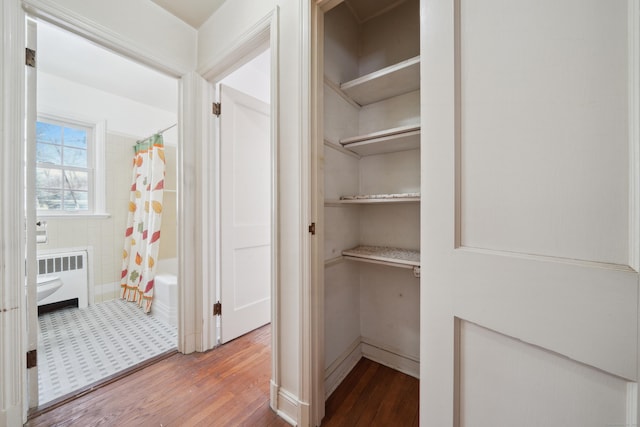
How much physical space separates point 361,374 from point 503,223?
1.47m

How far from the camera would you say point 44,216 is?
8.05 feet

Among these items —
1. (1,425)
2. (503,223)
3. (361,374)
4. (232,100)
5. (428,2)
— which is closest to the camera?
(503,223)

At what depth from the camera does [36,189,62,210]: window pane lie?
259 centimetres

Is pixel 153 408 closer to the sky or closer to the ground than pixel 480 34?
closer to the ground

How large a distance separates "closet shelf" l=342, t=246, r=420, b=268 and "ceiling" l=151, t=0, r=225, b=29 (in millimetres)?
1937

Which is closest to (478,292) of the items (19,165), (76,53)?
(19,165)

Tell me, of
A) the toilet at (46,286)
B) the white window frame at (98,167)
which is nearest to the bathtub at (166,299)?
the toilet at (46,286)

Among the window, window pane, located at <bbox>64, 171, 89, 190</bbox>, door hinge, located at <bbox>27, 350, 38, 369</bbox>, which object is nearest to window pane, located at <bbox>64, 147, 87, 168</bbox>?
the window

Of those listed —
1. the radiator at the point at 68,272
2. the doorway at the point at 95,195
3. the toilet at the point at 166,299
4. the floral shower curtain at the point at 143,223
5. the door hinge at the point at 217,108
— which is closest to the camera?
Result: the door hinge at the point at 217,108

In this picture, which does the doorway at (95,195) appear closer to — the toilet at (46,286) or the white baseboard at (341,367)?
the toilet at (46,286)

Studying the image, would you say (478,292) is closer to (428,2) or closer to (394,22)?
(428,2)

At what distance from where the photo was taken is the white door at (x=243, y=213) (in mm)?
1900

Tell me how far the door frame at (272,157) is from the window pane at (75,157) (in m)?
2.29

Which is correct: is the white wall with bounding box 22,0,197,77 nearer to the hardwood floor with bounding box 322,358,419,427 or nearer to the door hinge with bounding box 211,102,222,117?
the door hinge with bounding box 211,102,222,117
